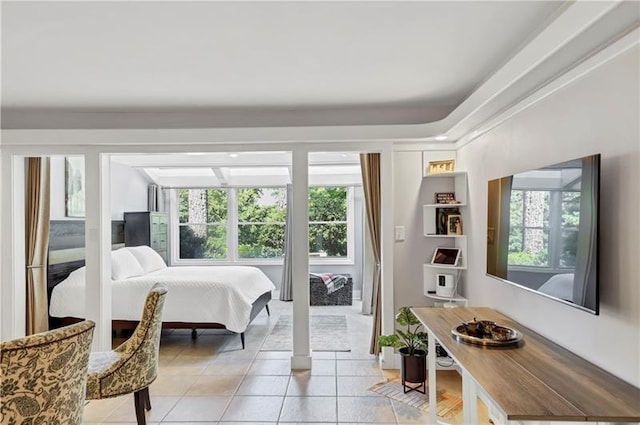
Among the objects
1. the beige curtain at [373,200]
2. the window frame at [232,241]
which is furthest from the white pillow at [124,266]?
the beige curtain at [373,200]

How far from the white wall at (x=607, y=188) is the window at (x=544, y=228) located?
4.7 inches

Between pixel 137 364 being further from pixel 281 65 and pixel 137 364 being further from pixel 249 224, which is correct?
pixel 249 224

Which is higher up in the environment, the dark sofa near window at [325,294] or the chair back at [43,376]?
the chair back at [43,376]

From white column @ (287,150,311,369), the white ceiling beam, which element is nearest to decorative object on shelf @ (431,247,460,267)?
white column @ (287,150,311,369)

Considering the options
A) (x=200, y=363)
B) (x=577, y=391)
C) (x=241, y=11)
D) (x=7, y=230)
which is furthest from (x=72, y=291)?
(x=577, y=391)

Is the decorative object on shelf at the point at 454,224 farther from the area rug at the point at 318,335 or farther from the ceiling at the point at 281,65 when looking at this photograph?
the area rug at the point at 318,335

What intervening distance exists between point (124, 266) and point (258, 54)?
3.21 meters

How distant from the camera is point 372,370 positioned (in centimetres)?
356

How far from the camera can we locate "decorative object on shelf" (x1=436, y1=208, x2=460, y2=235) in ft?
11.9

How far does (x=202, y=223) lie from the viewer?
6.97m

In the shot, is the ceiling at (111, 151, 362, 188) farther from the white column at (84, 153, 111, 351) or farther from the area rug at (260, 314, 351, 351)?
the area rug at (260, 314, 351, 351)

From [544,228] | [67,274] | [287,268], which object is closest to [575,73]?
[544,228]

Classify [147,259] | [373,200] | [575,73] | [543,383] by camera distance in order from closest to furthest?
[543,383] < [575,73] < [373,200] < [147,259]

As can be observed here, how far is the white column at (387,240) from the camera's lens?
3656 millimetres
